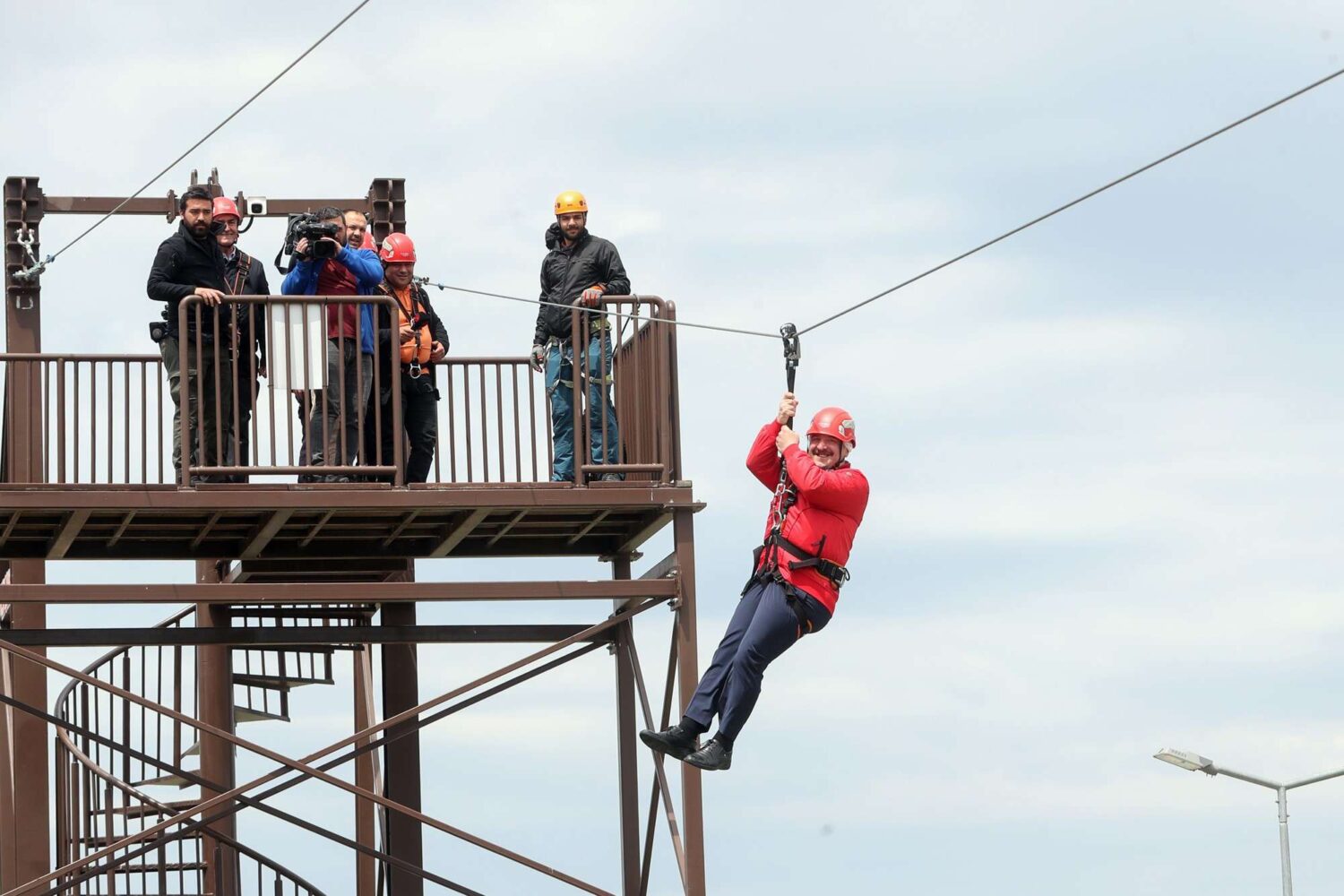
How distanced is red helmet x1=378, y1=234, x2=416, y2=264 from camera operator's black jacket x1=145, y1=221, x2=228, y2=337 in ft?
3.62

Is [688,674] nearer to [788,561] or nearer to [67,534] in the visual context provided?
[788,561]

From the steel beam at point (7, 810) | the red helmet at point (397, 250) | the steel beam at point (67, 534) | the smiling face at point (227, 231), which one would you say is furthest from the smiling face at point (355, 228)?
the steel beam at point (7, 810)

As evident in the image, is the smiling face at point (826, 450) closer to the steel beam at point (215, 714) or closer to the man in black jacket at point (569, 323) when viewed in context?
the man in black jacket at point (569, 323)

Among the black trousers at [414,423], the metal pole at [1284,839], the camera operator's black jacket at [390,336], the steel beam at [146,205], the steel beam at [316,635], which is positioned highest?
the steel beam at [146,205]

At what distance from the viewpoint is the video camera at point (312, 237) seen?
16750 millimetres

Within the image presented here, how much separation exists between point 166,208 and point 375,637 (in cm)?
505

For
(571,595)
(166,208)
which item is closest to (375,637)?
(571,595)

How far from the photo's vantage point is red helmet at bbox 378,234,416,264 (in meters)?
17.5

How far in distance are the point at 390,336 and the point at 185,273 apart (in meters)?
1.39

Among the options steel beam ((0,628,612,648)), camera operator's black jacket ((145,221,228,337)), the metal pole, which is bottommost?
the metal pole

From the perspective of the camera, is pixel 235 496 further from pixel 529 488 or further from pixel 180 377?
pixel 529 488

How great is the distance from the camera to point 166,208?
21.6 m

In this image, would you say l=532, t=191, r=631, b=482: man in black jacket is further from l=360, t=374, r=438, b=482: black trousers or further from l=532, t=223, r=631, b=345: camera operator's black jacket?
l=360, t=374, r=438, b=482: black trousers

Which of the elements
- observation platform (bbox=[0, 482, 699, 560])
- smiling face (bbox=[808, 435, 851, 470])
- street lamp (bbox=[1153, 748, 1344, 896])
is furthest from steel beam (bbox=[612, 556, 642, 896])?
street lamp (bbox=[1153, 748, 1344, 896])
